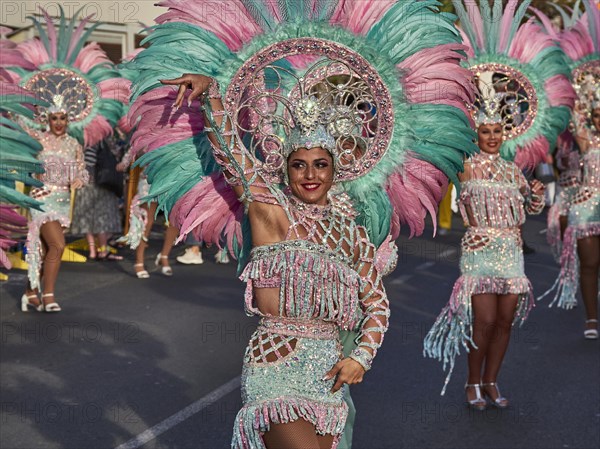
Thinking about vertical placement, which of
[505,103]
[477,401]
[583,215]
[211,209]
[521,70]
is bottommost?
[477,401]

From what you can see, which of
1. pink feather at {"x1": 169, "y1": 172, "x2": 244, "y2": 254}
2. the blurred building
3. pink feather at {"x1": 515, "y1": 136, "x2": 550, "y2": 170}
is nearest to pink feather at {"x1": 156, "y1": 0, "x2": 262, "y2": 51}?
pink feather at {"x1": 169, "y1": 172, "x2": 244, "y2": 254}

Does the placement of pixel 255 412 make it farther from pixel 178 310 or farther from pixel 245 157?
pixel 178 310

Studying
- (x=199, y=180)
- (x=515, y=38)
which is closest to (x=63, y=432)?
(x=199, y=180)

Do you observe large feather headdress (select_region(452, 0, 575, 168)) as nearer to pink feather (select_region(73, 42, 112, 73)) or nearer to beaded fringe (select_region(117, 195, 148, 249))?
pink feather (select_region(73, 42, 112, 73))

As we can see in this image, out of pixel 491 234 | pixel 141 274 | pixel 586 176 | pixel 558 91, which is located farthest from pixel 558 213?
pixel 141 274

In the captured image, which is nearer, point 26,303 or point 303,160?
point 303,160

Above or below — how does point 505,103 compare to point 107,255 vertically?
above

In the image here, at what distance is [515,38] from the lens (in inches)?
295

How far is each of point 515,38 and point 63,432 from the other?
424 centimetres

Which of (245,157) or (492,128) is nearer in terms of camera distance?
(245,157)

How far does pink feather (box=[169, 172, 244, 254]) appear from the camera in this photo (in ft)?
15.5

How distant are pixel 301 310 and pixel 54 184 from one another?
6.51m

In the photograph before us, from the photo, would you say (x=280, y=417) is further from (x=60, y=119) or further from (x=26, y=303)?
(x=60, y=119)

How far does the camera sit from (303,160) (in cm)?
430
